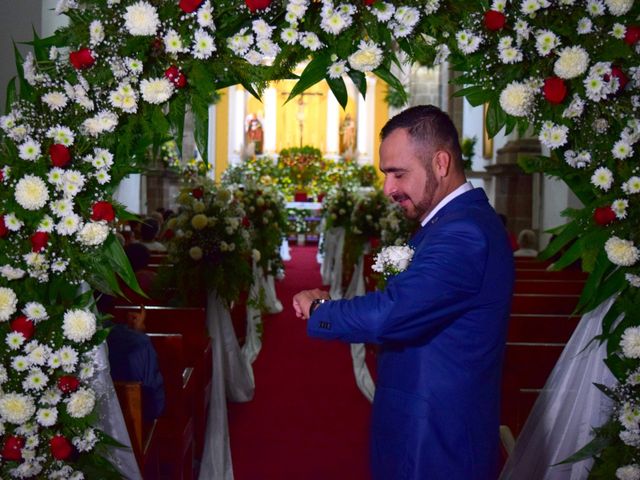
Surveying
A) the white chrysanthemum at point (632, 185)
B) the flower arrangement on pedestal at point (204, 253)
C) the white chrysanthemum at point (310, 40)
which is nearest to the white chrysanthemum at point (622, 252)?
the white chrysanthemum at point (632, 185)

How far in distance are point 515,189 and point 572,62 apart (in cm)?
1000

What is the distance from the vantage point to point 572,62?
3227 mm

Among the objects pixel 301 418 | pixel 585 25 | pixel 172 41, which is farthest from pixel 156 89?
pixel 301 418

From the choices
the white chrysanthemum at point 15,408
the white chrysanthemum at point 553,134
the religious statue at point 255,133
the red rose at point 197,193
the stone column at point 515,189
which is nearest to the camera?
the white chrysanthemum at point 15,408

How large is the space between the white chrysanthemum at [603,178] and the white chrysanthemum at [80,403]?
7.33 feet

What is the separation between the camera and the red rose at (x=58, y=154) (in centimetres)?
313

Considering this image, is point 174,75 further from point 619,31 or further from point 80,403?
point 619,31

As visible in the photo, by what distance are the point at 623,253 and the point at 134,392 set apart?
217 cm

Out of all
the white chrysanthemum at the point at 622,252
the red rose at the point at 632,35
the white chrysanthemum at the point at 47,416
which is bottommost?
the white chrysanthemum at the point at 47,416

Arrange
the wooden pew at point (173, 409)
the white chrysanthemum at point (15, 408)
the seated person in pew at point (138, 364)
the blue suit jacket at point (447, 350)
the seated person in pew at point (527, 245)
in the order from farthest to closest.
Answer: the seated person in pew at point (527, 245) → the wooden pew at point (173, 409) → the seated person in pew at point (138, 364) → the white chrysanthemum at point (15, 408) → the blue suit jacket at point (447, 350)

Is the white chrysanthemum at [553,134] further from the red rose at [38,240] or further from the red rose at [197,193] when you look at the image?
the red rose at [197,193]

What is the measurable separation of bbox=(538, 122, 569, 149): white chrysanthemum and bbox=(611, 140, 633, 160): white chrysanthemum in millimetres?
206

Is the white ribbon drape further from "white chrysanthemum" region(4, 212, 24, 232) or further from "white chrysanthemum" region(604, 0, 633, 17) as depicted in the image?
"white chrysanthemum" region(4, 212, 24, 232)

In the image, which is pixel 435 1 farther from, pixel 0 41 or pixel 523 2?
pixel 0 41
